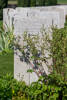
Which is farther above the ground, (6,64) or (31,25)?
(31,25)

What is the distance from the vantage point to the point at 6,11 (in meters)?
9.94

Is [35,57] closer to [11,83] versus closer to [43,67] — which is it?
[43,67]

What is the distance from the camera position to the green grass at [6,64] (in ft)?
19.1

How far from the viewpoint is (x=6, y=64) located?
21.5ft

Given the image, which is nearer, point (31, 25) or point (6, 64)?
point (31, 25)

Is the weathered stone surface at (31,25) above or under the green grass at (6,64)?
above

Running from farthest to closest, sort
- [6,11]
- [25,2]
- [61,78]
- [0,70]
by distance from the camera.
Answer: [25,2] → [6,11] → [0,70] → [61,78]

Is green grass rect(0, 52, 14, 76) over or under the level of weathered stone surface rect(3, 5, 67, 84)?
under

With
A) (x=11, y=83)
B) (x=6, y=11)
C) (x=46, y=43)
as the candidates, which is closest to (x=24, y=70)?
(x=11, y=83)

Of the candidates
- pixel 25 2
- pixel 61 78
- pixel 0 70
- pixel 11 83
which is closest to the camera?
pixel 61 78

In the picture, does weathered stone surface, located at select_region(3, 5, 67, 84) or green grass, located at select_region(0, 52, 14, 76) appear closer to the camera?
weathered stone surface, located at select_region(3, 5, 67, 84)

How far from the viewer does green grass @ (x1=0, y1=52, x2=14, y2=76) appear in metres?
5.81

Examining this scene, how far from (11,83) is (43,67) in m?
0.60

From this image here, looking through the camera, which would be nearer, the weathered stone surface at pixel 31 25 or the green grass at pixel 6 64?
the weathered stone surface at pixel 31 25
